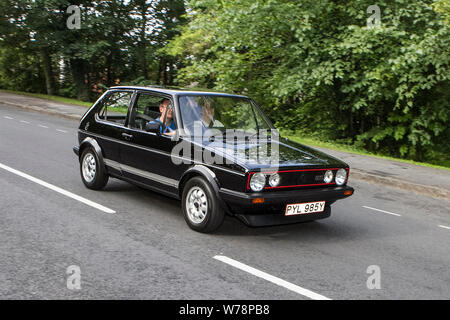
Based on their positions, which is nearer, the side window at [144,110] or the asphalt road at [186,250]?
the asphalt road at [186,250]

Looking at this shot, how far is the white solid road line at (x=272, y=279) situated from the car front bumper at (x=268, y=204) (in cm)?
63

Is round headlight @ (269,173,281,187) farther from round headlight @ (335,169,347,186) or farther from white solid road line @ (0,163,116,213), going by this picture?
white solid road line @ (0,163,116,213)

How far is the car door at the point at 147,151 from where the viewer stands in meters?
5.84

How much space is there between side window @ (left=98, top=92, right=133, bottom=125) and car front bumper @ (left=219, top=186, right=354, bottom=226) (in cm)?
245

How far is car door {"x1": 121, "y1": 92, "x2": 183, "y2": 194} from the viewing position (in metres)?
5.84

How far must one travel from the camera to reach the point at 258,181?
4996 millimetres

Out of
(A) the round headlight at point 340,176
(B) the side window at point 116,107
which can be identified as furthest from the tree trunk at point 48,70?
(A) the round headlight at point 340,176

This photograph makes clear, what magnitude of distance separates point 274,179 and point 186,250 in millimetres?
1211

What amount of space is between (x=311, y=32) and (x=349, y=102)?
11.5ft

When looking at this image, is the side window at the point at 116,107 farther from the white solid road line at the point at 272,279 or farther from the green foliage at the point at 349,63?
the green foliage at the point at 349,63
